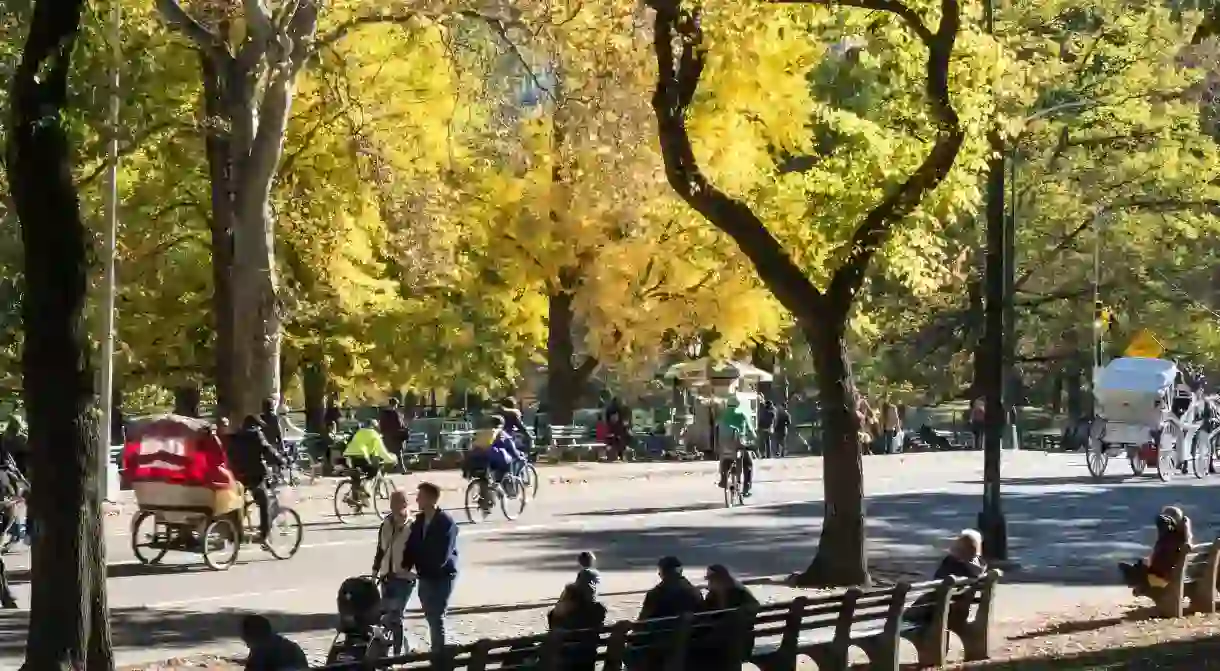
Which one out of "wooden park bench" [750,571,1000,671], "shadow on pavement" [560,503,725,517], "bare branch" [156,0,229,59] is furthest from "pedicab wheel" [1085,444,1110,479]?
"wooden park bench" [750,571,1000,671]

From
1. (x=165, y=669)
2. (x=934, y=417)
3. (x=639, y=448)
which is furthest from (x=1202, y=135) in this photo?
(x=165, y=669)

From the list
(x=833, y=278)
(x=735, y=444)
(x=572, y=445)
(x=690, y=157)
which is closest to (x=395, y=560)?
(x=690, y=157)

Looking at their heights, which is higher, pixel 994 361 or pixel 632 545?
pixel 994 361

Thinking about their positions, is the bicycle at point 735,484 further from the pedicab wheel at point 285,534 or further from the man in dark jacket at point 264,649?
the man in dark jacket at point 264,649

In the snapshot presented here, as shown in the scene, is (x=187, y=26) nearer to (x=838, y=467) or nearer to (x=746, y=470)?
(x=838, y=467)

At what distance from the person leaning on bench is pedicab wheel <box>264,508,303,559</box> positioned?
31.6 feet

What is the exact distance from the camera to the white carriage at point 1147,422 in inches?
1523

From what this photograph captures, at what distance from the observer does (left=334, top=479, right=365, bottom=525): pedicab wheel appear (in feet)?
88.6

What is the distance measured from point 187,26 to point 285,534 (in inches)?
295

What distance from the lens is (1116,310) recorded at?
57.1 metres

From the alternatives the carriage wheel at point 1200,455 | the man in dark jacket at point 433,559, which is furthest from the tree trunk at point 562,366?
the man in dark jacket at point 433,559

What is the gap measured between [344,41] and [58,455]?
22139mm

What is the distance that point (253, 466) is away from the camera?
21.5 m

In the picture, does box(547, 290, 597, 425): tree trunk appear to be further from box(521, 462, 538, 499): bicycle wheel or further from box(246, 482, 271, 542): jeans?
box(246, 482, 271, 542): jeans
